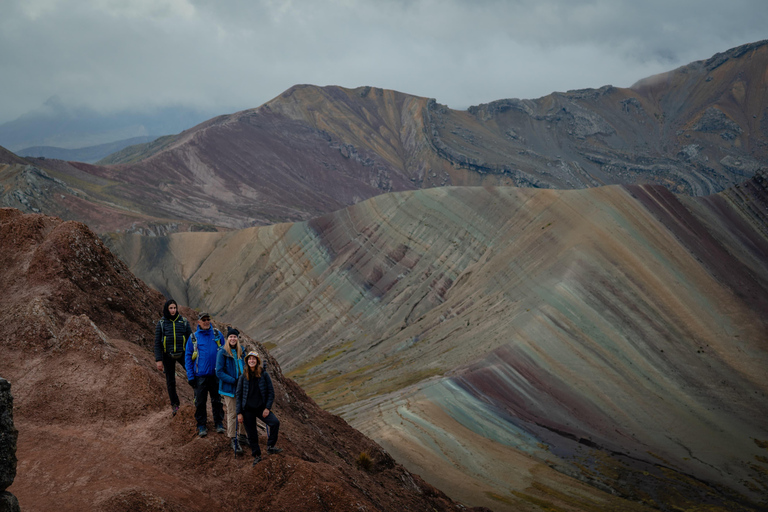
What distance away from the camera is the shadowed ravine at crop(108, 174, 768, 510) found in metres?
32.1

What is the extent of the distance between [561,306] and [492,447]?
15.0 m

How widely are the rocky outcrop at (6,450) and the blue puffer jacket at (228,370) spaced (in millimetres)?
3665

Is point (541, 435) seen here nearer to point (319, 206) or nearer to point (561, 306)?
point (561, 306)

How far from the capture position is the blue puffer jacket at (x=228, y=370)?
10273mm

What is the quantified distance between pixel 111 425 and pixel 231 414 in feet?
8.28

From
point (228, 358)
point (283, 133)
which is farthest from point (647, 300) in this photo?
point (283, 133)

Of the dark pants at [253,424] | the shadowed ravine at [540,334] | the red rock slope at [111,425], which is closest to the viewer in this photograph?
the red rock slope at [111,425]

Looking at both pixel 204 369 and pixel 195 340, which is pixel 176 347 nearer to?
pixel 195 340

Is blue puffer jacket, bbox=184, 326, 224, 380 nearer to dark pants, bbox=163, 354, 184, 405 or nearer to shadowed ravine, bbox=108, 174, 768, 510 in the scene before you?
dark pants, bbox=163, 354, 184, 405

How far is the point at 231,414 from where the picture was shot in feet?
34.4

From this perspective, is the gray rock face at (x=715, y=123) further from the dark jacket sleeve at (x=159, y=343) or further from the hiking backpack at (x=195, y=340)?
the dark jacket sleeve at (x=159, y=343)

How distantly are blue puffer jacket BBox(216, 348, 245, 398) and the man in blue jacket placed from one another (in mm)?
443

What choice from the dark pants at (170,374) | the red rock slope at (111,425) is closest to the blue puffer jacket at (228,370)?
the red rock slope at (111,425)

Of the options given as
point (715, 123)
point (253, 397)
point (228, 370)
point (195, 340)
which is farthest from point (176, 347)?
point (715, 123)
